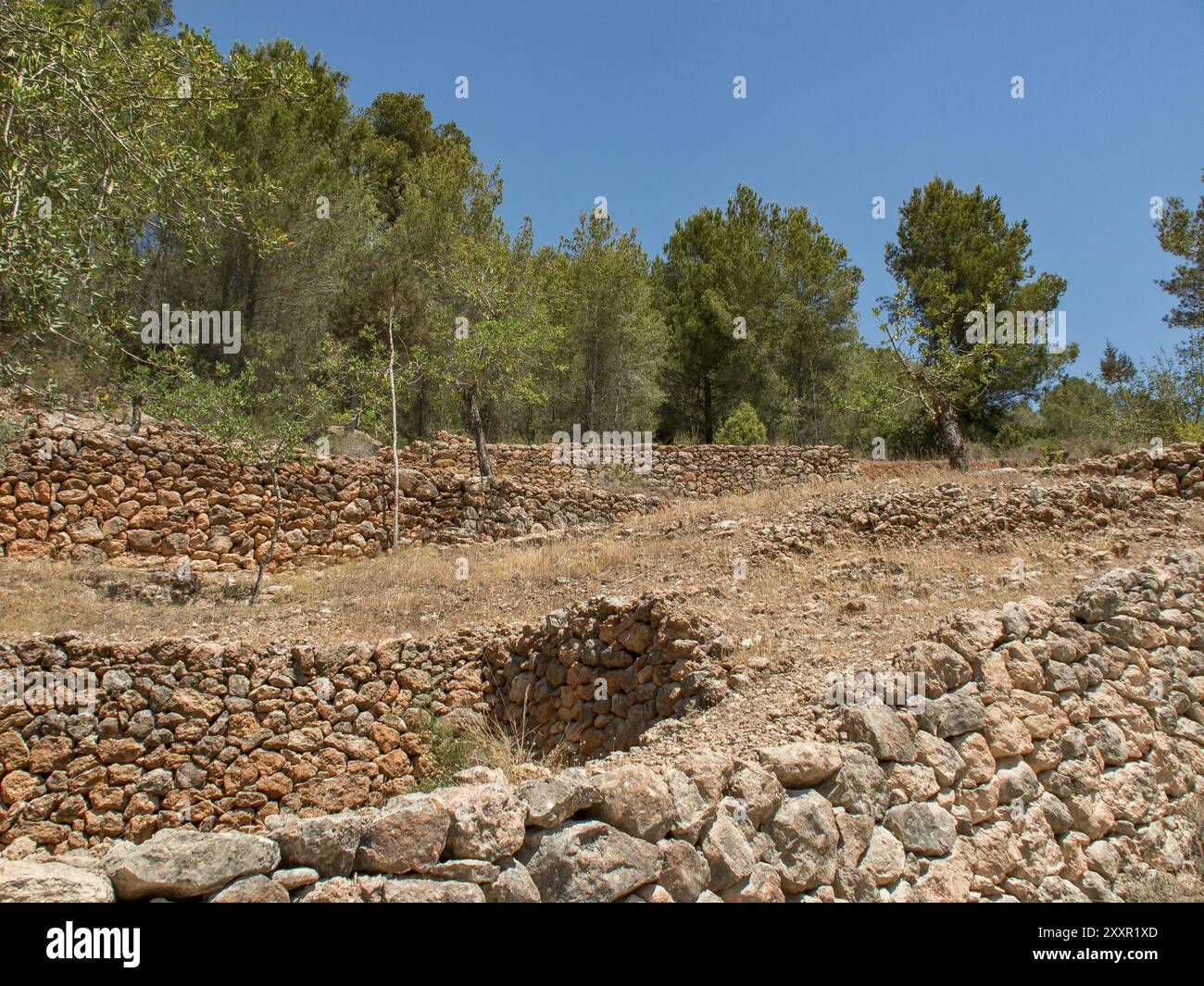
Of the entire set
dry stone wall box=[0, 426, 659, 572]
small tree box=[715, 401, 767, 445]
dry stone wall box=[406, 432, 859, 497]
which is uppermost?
small tree box=[715, 401, 767, 445]

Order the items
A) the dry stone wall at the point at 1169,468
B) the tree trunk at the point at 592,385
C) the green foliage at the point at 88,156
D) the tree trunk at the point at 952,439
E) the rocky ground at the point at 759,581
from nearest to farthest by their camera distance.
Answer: the green foliage at the point at 88,156 < the rocky ground at the point at 759,581 < the dry stone wall at the point at 1169,468 < the tree trunk at the point at 952,439 < the tree trunk at the point at 592,385

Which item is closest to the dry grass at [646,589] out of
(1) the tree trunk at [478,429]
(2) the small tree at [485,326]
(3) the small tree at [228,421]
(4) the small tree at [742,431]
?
(3) the small tree at [228,421]

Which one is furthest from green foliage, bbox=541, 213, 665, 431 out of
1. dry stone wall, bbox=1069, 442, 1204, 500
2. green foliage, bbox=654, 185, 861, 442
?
dry stone wall, bbox=1069, 442, 1204, 500

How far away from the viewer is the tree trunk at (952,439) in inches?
611

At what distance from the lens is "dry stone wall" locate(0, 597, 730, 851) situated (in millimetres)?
6492

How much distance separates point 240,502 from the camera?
12812 mm

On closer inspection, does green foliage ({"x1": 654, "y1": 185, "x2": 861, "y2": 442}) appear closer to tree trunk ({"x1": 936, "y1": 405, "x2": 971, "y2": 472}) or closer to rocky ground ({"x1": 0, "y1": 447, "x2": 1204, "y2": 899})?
tree trunk ({"x1": 936, "y1": 405, "x2": 971, "y2": 472})

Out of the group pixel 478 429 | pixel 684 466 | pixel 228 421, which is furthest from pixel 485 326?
pixel 228 421

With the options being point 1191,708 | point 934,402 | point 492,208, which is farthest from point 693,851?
point 492,208

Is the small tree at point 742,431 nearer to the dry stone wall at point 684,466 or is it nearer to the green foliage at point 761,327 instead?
the dry stone wall at point 684,466

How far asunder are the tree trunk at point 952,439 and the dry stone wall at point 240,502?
6.12 metres

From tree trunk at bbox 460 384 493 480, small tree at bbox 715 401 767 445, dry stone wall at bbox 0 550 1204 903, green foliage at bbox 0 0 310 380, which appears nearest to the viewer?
dry stone wall at bbox 0 550 1204 903

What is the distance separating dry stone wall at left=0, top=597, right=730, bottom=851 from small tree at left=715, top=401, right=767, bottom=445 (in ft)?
44.0

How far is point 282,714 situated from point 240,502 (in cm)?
672
